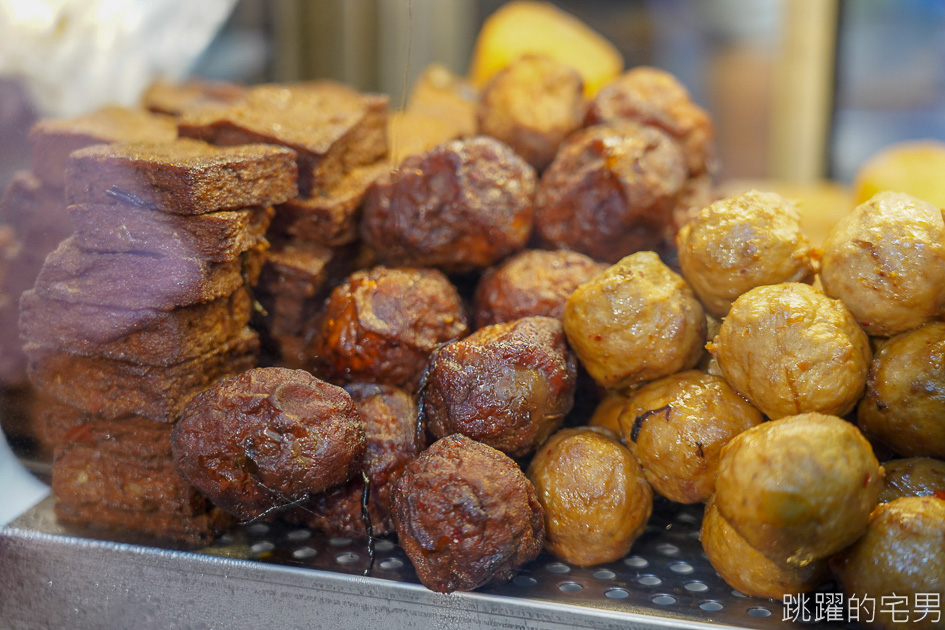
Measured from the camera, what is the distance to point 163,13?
3131 mm

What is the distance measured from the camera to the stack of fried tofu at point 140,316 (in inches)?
68.7

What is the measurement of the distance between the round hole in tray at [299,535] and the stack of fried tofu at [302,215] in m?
0.43

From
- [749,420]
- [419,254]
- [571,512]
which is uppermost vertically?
[419,254]

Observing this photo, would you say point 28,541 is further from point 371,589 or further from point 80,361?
point 371,589

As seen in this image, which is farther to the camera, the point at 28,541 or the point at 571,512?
the point at 28,541

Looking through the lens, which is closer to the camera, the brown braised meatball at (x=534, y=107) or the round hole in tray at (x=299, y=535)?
the round hole in tray at (x=299, y=535)

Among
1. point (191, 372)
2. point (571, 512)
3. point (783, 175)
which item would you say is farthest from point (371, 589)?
point (783, 175)

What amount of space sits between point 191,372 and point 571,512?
987mm

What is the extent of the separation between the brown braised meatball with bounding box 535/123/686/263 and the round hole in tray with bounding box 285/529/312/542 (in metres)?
1.09

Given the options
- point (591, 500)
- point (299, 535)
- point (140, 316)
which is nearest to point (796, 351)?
point (591, 500)

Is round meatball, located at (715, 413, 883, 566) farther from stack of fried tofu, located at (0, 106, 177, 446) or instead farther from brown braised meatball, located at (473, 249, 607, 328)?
stack of fried tofu, located at (0, 106, 177, 446)

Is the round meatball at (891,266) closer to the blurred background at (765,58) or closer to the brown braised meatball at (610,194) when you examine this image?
the brown braised meatball at (610,194)

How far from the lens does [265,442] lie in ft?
5.28

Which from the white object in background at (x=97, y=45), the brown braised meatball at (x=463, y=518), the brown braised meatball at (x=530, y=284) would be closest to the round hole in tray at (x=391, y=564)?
the brown braised meatball at (x=463, y=518)
